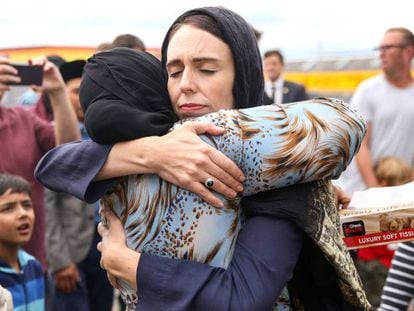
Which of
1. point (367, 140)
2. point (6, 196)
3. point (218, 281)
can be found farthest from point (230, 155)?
point (367, 140)

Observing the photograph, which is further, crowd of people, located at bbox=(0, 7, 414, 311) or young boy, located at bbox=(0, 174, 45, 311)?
young boy, located at bbox=(0, 174, 45, 311)

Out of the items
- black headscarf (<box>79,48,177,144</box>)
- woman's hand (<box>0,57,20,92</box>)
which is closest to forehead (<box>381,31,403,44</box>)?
woman's hand (<box>0,57,20,92</box>)

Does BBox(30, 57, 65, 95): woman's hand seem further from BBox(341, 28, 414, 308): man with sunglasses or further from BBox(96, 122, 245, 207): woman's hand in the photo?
BBox(96, 122, 245, 207): woman's hand

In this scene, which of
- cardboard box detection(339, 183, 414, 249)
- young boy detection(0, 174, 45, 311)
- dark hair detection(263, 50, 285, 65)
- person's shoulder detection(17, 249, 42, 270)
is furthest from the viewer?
dark hair detection(263, 50, 285, 65)

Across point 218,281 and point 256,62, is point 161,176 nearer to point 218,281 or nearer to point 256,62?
point 218,281

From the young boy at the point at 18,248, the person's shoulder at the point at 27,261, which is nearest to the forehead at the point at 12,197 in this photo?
the young boy at the point at 18,248

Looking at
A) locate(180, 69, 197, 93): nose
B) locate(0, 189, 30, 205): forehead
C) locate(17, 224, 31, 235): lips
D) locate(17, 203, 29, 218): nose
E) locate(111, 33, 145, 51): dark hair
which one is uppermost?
locate(180, 69, 197, 93): nose

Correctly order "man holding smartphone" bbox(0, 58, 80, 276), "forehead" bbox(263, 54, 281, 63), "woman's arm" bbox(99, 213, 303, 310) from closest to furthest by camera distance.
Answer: "woman's arm" bbox(99, 213, 303, 310) < "man holding smartphone" bbox(0, 58, 80, 276) < "forehead" bbox(263, 54, 281, 63)

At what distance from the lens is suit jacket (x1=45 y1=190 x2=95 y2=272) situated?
4.57 m

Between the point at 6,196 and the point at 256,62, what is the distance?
2495mm

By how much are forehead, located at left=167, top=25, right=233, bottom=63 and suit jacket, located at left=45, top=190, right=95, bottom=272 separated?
2.91 metres

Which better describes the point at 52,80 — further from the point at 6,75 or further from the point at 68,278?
the point at 68,278

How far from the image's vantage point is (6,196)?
4.02 metres

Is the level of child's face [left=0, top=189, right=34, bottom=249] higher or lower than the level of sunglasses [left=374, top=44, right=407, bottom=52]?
lower
